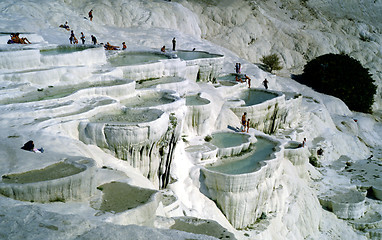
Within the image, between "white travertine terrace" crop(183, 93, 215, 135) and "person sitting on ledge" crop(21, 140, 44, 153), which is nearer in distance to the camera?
"person sitting on ledge" crop(21, 140, 44, 153)

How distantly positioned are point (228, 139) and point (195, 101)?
7.13ft

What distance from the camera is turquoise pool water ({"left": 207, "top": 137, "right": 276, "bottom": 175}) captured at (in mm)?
12220

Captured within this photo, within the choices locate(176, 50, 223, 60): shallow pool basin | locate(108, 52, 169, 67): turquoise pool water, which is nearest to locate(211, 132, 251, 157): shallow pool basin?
locate(108, 52, 169, 67): turquoise pool water

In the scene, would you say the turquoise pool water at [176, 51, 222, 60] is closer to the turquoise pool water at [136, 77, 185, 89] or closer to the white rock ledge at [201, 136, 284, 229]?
the turquoise pool water at [136, 77, 185, 89]

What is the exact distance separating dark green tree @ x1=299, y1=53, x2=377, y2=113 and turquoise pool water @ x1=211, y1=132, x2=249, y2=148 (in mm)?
16107

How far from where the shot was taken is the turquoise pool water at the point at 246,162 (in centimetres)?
1222

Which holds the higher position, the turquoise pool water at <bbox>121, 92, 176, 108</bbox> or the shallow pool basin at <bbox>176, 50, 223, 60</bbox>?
the shallow pool basin at <bbox>176, 50, 223, 60</bbox>

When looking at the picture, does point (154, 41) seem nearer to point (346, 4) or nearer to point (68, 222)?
point (68, 222)

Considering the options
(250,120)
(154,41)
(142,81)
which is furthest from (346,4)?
(142,81)

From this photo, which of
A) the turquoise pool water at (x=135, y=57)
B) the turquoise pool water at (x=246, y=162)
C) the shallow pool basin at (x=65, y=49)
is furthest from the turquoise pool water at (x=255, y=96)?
the shallow pool basin at (x=65, y=49)

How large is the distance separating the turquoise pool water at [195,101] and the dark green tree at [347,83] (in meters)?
16.3

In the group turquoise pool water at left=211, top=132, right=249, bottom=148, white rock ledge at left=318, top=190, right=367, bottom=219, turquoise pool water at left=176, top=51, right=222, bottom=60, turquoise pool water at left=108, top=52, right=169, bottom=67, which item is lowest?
white rock ledge at left=318, top=190, right=367, bottom=219

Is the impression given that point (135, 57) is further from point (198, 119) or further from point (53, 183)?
point (53, 183)

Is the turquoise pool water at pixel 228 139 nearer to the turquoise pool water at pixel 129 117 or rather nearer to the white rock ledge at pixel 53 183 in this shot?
the turquoise pool water at pixel 129 117
